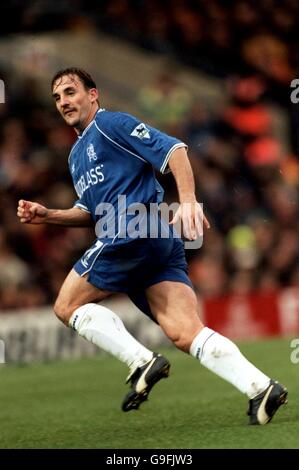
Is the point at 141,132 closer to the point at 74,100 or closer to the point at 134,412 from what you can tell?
the point at 74,100

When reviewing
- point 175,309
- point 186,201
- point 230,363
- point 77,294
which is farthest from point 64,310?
point 186,201

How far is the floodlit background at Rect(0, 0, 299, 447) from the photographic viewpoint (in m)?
13.2

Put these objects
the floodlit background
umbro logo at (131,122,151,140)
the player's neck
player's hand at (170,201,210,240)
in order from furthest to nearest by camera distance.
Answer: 1. the floodlit background
2. the player's neck
3. umbro logo at (131,122,151,140)
4. player's hand at (170,201,210,240)

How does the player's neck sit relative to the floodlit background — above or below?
above

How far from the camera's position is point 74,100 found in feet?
20.7

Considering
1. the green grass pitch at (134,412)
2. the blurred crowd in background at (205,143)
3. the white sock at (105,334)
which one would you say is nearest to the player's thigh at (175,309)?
the white sock at (105,334)

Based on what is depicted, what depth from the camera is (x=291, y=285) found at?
535 inches

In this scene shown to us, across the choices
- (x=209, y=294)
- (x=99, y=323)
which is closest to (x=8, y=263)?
(x=209, y=294)

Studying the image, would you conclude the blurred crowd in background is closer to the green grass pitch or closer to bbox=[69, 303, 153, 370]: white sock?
the green grass pitch

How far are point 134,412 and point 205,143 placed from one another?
7755 mm

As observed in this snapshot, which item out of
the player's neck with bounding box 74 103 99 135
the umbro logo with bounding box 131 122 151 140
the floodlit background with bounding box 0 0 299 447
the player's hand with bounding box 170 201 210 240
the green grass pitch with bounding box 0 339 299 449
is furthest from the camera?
the floodlit background with bounding box 0 0 299 447

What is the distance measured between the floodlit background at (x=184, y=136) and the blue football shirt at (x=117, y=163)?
418 cm

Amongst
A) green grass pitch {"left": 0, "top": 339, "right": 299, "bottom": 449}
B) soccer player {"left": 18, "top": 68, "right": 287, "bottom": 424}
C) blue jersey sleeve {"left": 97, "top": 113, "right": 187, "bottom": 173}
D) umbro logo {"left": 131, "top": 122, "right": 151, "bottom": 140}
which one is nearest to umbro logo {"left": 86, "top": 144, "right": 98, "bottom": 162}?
soccer player {"left": 18, "top": 68, "right": 287, "bottom": 424}

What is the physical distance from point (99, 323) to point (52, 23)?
1073cm
